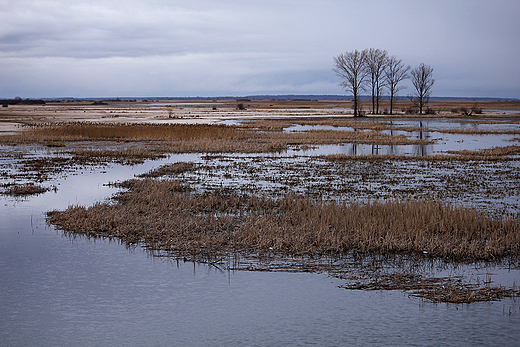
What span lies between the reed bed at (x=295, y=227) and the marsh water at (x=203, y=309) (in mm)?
1165

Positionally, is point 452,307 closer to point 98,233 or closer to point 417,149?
point 98,233

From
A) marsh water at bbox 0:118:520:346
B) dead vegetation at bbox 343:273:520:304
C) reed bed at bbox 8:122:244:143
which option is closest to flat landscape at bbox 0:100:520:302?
dead vegetation at bbox 343:273:520:304

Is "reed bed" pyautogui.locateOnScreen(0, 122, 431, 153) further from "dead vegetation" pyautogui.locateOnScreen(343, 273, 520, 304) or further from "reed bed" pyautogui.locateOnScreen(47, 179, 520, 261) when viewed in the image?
"dead vegetation" pyautogui.locateOnScreen(343, 273, 520, 304)

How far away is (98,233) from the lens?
13086mm

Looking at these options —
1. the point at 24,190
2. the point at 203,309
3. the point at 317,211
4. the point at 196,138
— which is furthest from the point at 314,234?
the point at 196,138

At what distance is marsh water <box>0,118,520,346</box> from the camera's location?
7.57 m

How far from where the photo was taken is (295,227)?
12594 mm

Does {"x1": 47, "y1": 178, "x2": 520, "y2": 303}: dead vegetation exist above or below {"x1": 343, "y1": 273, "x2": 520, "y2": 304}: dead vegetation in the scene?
above

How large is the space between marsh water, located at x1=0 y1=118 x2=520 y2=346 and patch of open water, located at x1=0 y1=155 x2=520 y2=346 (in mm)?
19

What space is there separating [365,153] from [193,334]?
1011 inches

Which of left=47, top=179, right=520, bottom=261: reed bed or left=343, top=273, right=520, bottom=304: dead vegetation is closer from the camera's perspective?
left=343, top=273, right=520, bottom=304: dead vegetation

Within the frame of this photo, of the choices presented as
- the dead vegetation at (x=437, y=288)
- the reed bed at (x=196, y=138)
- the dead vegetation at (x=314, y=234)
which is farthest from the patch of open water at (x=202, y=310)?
the reed bed at (x=196, y=138)

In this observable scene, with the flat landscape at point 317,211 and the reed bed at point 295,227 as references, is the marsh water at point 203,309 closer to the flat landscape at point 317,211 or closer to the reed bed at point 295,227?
the flat landscape at point 317,211

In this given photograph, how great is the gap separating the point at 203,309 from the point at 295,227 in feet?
15.1
